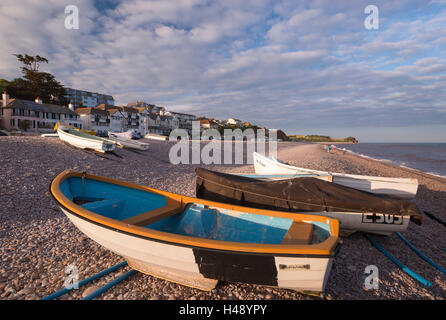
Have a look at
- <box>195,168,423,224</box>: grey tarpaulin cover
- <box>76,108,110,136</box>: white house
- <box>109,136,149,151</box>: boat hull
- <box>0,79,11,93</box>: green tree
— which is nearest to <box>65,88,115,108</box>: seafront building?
<box>0,79,11,93</box>: green tree

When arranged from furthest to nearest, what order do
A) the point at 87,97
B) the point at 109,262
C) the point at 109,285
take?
the point at 87,97 → the point at 109,262 → the point at 109,285

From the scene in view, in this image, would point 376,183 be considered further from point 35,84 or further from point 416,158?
point 35,84

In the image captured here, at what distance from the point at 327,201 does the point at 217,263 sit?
3813 mm

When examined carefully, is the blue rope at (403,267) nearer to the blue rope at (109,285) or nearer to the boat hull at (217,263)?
the boat hull at (217,263)

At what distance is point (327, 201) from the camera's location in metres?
5.63

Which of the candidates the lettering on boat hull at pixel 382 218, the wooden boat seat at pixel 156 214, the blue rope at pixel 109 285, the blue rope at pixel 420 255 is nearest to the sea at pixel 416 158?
the blue rope at pixel 420 255

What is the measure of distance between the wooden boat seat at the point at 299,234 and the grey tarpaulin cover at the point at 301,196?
7.27 feet

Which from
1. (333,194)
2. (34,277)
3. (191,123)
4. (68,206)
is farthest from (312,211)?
(191,123)

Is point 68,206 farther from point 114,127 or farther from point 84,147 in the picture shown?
point 114,127

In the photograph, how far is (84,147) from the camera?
1553 cm

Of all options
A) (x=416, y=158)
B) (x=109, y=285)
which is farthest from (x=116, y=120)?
(x=416, y=158)

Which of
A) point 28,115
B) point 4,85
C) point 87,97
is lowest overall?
point 28,115

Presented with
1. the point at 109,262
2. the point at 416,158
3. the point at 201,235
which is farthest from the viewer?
the point at 416,158

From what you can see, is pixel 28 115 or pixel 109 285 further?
pixel 28 115
